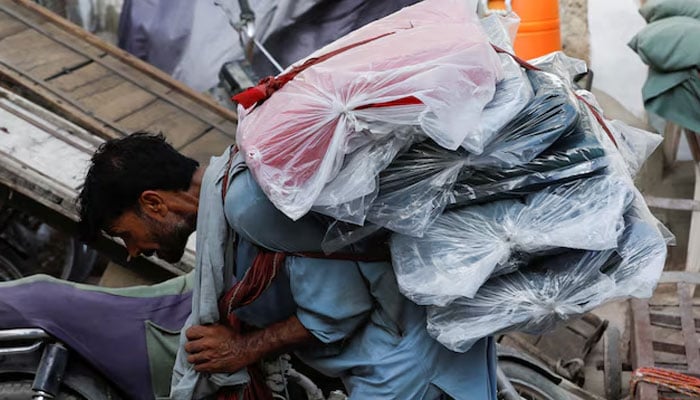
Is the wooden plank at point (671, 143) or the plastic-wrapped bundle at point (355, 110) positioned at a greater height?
the plastic-wrapped bundle at point (355, 110)

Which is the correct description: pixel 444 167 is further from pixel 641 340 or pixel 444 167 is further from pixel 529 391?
pixel 641 340

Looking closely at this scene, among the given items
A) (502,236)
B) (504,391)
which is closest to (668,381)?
(504,391)

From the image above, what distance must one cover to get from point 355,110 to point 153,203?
2.27ft

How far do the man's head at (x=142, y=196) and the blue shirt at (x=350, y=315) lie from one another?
0.23 metres

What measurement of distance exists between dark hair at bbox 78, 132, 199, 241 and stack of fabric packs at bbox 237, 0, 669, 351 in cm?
35

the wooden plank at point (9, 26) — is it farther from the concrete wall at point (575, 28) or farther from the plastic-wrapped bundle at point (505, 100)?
the plastic-wrapped bundle at point (505, 100)

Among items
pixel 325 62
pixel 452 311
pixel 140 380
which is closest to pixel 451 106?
pixel 325 62

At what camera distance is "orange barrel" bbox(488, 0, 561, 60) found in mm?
5312

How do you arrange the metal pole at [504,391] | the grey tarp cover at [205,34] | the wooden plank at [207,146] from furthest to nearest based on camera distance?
the grey tarp cover at [205,34], the wooden plank at [207,146], the metal pole at [504,391]

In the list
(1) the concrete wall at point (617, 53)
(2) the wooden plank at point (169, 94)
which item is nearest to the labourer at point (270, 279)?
(2) the wooden plank at point (169, 94)

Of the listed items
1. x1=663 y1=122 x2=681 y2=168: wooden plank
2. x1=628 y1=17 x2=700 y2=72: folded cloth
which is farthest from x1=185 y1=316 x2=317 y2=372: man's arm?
x1=663 y1=122 x2=681 y2=168: wooden plank

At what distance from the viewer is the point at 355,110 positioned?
2072 mm

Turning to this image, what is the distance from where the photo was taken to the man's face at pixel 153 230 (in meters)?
2.52

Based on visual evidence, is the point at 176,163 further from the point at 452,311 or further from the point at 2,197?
the point at 2,197
